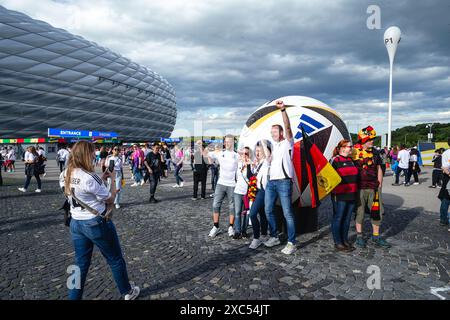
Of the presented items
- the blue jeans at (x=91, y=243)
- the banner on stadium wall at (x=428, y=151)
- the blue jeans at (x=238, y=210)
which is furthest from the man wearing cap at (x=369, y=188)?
the banner on stadium wall at (x=428, y=151)

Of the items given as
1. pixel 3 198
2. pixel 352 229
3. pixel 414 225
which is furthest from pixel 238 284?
pixel 3 198

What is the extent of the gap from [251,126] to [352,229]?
306 centimetres

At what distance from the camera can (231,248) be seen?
4758 mm

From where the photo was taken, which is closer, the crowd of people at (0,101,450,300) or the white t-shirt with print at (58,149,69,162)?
the crowd of people at (0,101,450,300)

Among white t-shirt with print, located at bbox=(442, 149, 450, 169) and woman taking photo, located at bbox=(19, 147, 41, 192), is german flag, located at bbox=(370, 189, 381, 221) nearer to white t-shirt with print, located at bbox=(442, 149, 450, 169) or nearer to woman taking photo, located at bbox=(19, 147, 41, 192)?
white t-shirt with print, located at bbox=(442, 149, 450, 169)

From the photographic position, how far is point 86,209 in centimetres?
277

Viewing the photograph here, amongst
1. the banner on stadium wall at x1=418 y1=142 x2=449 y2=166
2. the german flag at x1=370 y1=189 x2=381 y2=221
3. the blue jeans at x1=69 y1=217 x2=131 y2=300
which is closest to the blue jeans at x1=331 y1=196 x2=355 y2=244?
the german flag at x1=370 y1=189 x2=381 y2=221

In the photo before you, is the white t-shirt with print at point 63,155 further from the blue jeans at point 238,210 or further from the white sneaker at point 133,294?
the white sneaker at point 133,294

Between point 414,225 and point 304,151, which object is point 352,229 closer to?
point 414,225

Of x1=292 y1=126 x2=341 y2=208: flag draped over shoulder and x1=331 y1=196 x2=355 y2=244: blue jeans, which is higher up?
x1=292 y1=126 x2=341 y2=208: flag draped over shoulder

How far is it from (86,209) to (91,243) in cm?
40

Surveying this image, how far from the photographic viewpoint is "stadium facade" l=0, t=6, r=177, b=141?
1797 inches

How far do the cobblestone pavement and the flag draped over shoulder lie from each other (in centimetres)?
107

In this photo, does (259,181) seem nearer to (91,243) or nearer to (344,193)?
(344,193)
